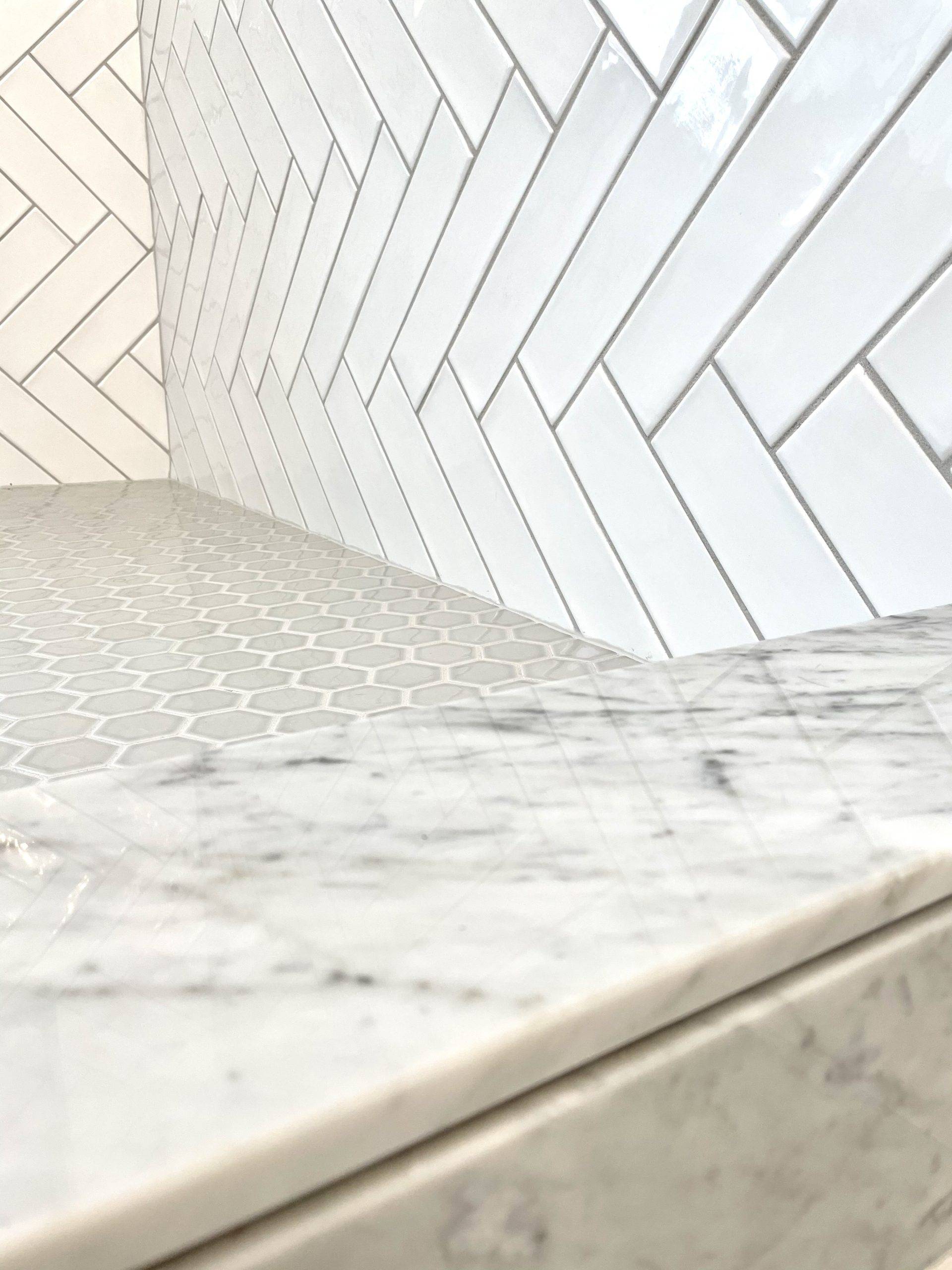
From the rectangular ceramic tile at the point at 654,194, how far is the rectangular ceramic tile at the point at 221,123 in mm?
955

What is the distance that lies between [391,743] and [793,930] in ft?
0.56

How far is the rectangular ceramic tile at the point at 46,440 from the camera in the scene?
2414 mm

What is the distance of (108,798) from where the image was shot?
0.35 metres

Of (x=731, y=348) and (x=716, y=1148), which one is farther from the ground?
(x=731, y=348)

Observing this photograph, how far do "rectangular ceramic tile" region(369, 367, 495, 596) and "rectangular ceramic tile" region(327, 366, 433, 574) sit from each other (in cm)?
2

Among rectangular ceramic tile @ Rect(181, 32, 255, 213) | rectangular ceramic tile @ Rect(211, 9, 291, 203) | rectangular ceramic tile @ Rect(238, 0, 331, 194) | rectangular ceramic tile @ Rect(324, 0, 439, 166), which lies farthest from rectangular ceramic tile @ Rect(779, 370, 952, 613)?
rectangular ceramic tile @ Rect(181, 32, 255, 213)

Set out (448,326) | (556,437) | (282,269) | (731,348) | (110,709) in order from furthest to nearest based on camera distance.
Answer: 1. (282,269)
2. (448,326)
3. (556,437)
4. (110,709)
5. (731,348)

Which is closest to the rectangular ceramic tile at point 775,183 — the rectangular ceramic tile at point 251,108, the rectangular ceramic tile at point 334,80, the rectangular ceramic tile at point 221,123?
the rectangular ceramic tile at point 334,80

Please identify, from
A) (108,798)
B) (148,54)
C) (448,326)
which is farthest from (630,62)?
(148,54)

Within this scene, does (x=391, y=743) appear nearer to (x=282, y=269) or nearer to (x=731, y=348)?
(x=731, y=348)

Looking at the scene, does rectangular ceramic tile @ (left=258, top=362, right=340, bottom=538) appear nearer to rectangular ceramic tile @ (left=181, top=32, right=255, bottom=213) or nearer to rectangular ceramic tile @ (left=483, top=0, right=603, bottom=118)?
rectangular ceramic tile @ (left=181, top=32, right=255, bottom=213)

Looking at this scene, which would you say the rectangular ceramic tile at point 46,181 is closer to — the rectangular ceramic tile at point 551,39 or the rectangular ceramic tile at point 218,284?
the rectangular ceramic tile at point 218,284

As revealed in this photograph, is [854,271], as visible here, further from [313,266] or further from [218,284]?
[218,284]

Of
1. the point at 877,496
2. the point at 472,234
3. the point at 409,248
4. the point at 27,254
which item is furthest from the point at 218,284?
the point at 877,496
